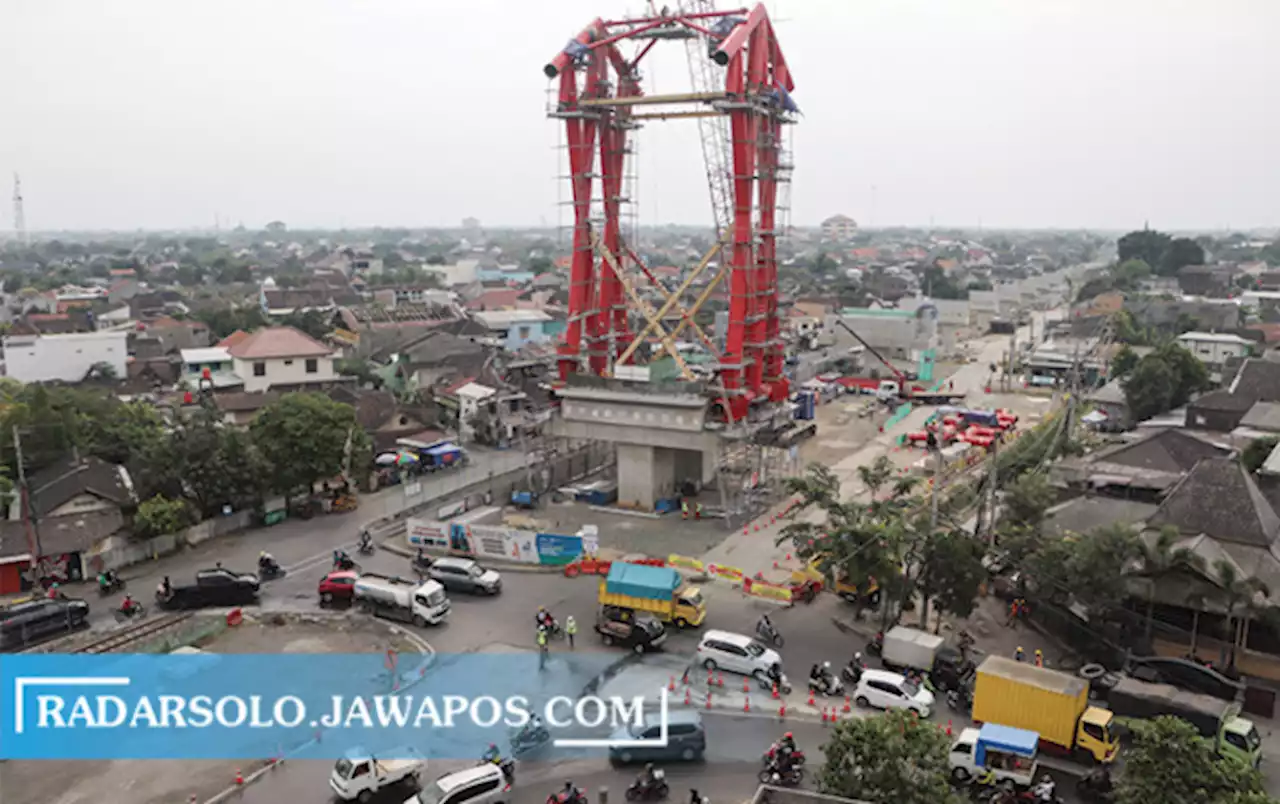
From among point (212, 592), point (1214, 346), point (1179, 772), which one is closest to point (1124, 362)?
point (1214, 346)

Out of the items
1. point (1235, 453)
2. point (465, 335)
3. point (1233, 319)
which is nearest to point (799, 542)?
point (1235, 453)

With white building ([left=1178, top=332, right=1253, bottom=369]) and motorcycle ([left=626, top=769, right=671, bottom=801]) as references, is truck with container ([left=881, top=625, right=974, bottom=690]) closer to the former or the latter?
motorcycle ([left=626, top=769, right=671, bottom=801])

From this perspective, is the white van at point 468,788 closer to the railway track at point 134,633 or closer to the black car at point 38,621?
the railway track at point 134,633

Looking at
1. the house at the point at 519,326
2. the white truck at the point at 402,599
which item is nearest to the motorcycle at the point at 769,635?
the white truck at the point at 402,599

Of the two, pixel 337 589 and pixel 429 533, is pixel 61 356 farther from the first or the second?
pixel 337 589

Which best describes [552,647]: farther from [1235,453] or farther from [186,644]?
[1235,453]

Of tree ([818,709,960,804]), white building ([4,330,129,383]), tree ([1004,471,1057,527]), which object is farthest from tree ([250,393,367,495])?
white building ([4,330,129,383])

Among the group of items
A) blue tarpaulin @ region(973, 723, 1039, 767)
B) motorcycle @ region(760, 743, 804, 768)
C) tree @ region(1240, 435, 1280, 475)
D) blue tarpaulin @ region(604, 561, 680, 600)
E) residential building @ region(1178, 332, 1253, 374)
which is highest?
residential building @ region(1178, 332, 1253, 374)
